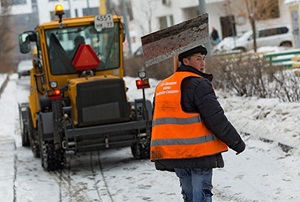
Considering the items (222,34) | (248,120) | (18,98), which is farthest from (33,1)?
(248,120)

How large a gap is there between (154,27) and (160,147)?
60.6 metres

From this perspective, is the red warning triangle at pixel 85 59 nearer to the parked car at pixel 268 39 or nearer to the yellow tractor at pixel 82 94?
the yellow tractor at pixel 82 94

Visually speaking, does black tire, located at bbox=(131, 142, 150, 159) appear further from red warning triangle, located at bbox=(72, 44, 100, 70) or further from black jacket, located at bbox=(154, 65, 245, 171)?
black jacket, located at bbox=(154, 65, 245, 171)

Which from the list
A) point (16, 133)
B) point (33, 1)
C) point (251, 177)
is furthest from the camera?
point (33, 1)

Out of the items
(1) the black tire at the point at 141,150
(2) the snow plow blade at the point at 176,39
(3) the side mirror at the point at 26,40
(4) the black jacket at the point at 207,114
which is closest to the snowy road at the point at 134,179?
(1) the black tire at the point at 141,150

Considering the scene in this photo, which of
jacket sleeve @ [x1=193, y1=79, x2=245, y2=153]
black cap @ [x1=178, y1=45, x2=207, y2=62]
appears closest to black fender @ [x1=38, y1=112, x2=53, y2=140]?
→ black cap @ [x1=178, y1=45, x2=207, y2=62]

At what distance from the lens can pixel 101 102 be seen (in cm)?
1234

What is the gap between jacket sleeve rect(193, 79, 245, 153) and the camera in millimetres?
6145

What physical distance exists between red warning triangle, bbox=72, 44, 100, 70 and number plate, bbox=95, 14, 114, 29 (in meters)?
0.42

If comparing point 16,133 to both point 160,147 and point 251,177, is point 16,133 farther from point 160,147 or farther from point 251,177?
→ point 160,147

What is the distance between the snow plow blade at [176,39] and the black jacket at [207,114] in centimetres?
36

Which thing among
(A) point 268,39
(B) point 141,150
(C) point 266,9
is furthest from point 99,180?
(C) point 266,9

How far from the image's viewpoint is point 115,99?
12.4 meters

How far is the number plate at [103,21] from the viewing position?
13461 millimetres
